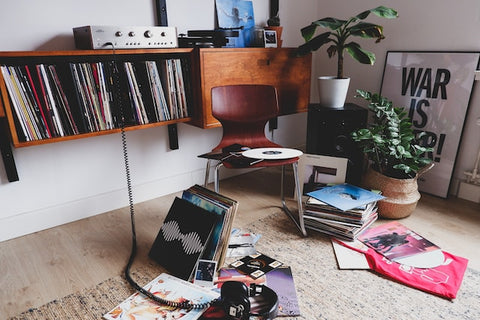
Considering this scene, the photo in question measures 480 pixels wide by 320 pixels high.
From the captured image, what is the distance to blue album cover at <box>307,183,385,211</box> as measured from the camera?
191cm

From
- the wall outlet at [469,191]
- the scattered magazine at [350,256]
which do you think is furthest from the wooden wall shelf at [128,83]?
the wall outlet at [469,191]

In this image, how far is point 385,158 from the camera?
7.22 feet

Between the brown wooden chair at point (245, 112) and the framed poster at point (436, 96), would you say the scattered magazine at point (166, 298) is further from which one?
the framed poster at point (436, 96)

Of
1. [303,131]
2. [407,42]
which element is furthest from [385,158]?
[303,131]

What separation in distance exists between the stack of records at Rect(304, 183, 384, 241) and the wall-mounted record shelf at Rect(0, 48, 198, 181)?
37.6 inches

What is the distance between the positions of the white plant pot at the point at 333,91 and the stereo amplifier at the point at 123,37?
103 centimetres

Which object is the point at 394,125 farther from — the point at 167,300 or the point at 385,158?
the point at 167,300

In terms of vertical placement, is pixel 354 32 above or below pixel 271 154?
above

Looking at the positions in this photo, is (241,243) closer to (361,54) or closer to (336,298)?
(336,298)

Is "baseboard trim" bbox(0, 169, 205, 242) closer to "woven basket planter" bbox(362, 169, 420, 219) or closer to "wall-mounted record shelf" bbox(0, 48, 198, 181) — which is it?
"wall-mounted record shelf" bbox(0, 48, 198, 181)

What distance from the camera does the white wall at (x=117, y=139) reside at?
1.87 m

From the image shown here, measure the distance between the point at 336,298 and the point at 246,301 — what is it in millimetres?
447

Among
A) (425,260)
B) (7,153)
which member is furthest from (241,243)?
(7,153)

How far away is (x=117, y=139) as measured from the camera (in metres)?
2.22
